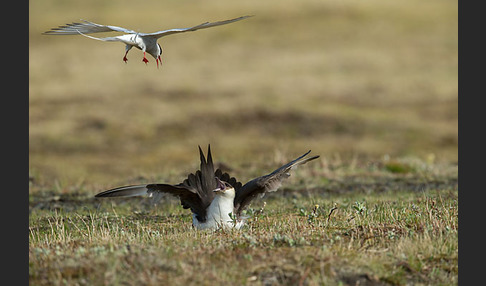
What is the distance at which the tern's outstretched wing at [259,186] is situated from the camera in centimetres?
884

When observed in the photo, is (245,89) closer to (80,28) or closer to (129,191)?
(129,191)

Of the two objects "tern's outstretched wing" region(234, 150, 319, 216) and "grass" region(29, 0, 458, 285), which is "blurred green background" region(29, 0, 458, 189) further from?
"tern's outstretched wing" region(234, 150, 319, 216)

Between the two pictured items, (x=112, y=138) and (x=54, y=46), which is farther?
(x=54, y=46)

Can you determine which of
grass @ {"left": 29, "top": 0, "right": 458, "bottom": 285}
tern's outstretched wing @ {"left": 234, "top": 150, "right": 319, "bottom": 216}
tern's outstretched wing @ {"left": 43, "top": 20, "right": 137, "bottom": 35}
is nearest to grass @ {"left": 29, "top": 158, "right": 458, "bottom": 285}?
grass @ {"left": 29, "top": 0, "right": 458, "bottom": 285}

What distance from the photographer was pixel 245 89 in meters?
37.4

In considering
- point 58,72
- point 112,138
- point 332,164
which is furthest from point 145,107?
point 332,164

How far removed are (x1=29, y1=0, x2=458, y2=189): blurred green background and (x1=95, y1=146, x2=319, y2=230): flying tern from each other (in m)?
7.48

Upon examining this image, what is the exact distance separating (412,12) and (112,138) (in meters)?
38.3

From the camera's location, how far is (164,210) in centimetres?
1205

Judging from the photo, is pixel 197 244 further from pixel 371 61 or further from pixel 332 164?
pixel 371 61

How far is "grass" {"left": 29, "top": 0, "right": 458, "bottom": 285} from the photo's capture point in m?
6.84

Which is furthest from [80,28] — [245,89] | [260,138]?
[245,89]

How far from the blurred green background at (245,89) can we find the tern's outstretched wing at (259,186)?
7621mm

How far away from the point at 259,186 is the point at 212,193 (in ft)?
2.13
